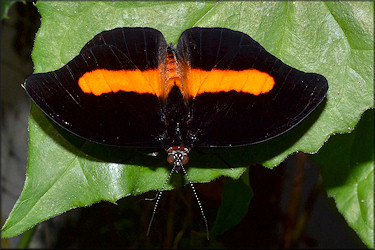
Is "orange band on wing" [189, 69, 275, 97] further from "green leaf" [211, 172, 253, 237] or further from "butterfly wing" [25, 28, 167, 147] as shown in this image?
"green leaf" [211, 172, 253, 237]

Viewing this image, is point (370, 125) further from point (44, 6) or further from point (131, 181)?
point (44, 6)

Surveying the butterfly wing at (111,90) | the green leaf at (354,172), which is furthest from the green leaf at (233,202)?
the butterfly wing at (111,90)

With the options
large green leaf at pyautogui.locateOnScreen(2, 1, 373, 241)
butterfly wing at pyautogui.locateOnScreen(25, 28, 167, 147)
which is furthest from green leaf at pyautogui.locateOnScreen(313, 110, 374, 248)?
butterfly wing at pyautogui.locateOnScreen(25, 28, 167, 147)

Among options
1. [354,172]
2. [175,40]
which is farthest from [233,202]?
[175,40]

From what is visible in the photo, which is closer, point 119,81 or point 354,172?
point 119,81

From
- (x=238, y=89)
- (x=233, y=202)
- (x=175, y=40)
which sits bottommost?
(x=233, y=202)

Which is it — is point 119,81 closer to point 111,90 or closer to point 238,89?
point 111,90
